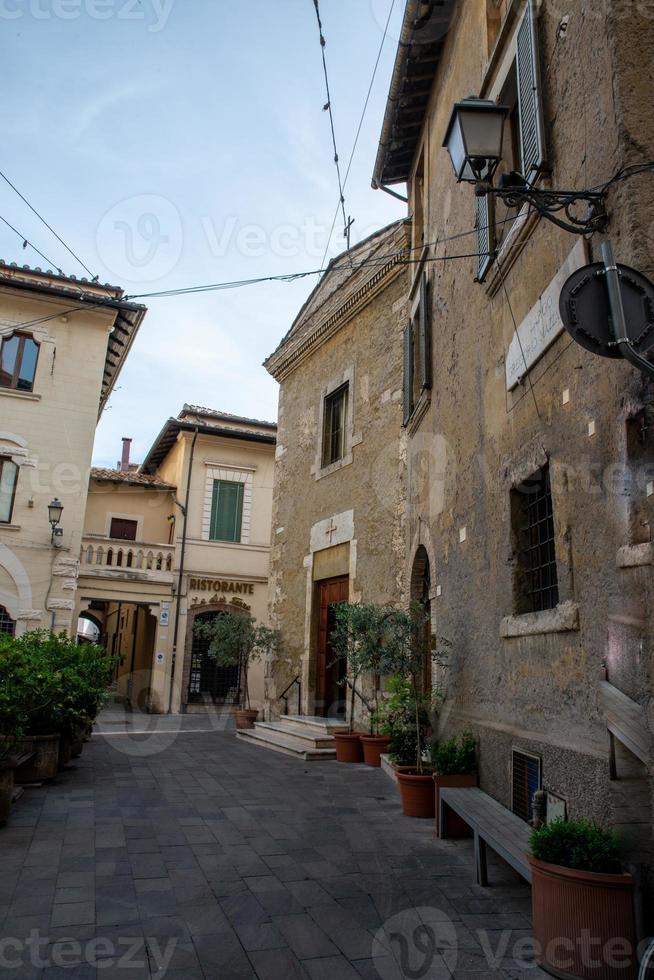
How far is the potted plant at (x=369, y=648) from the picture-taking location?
25.5ft

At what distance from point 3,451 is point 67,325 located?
11.0ft

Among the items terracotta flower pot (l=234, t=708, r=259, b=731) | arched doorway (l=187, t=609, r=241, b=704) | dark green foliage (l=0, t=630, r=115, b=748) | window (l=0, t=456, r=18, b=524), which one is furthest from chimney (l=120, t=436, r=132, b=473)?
dark green foliage (l=0, t=630, r=115, b=748)

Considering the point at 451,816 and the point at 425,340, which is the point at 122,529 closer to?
the point at 425,340

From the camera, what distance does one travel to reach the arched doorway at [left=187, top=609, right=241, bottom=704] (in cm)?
1880

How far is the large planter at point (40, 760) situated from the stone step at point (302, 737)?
3836 millimetres

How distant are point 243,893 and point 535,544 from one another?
9.68 feet

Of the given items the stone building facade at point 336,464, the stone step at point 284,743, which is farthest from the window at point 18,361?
the stone step at point 284,743

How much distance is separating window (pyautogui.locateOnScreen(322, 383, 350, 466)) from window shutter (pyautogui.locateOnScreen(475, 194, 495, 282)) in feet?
20.7

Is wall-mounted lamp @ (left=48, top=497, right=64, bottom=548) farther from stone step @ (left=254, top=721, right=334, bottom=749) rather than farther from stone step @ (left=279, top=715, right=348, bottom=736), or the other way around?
stone step @ (left=279, top=715, right=348, bottom=736)

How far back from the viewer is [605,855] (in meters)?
3.01

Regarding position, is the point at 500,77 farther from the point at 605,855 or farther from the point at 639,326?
the point at 605,855

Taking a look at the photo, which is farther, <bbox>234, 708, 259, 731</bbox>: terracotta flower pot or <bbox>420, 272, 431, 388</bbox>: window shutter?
<bbox>234, 708, 259, 731</bbox>: terracotta flower pot

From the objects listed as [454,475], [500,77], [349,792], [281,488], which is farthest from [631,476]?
[281,488]

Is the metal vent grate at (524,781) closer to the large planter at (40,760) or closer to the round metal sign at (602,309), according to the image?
the round metal sign at (602,309)
